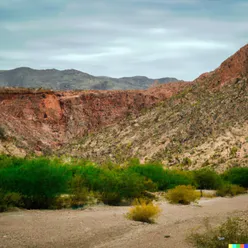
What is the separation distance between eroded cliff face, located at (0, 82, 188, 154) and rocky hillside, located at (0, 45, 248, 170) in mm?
172

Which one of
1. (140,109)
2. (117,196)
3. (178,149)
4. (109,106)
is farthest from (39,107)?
(117,196)

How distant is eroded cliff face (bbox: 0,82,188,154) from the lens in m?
72.4

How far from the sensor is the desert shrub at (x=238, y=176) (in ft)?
145

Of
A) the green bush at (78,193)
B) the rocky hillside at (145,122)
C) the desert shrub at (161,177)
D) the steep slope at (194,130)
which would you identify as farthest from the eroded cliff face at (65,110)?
the green bush at (78,193)

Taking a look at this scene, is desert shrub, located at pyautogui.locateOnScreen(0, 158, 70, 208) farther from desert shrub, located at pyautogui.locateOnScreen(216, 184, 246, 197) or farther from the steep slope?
the steep slope

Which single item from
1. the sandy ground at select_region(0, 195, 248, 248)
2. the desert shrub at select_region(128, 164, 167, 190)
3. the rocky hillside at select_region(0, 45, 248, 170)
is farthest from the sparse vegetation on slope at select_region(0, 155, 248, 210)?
the rocky hillside at select_region(0, 45, 248, 170)

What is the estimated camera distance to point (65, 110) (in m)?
78.9

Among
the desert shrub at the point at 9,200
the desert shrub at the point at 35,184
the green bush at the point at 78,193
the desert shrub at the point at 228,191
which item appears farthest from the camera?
the desert shrub at the point at 228,191

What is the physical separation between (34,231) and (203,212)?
11895 millimetres

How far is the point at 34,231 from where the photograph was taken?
14.4 metres

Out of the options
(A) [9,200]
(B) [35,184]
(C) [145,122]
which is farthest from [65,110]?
(A) [9,200]

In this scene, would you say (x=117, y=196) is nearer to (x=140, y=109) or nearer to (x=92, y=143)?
(x=92, y=143)

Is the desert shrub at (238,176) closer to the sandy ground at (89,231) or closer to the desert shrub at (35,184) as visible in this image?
the desert shrub at (35,184)

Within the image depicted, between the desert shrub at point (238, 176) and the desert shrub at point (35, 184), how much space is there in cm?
2533
